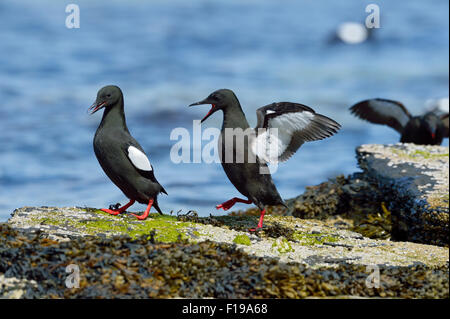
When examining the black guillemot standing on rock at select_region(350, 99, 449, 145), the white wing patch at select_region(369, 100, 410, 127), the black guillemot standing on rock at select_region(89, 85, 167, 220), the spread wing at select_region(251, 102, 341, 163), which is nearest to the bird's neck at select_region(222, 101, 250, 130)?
the spread wing at select_region(251, 102, 341, 163)

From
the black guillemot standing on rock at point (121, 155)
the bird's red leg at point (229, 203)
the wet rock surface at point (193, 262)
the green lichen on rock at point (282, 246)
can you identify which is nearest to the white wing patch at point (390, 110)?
the wet rock surface at point (193, 262)

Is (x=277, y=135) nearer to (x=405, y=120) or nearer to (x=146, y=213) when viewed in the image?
(x=146, y=213)

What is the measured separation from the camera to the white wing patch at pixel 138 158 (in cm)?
824

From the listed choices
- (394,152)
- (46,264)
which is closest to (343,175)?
(394,152)

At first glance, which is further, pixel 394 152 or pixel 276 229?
pixel 394 152

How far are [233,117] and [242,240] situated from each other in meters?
1.64

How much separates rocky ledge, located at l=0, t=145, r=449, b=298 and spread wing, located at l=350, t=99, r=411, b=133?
1000 cm

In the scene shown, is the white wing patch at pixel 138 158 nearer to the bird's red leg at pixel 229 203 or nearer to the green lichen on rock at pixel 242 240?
the bird's red leg at pixel 229 203

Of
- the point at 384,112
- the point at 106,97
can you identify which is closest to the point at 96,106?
the point at 106,97

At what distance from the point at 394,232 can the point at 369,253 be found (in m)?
4.62

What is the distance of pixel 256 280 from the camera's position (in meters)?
6.43

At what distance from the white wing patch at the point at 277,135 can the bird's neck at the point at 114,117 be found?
187cm

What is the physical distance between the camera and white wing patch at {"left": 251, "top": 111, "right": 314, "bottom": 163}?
8320mm
